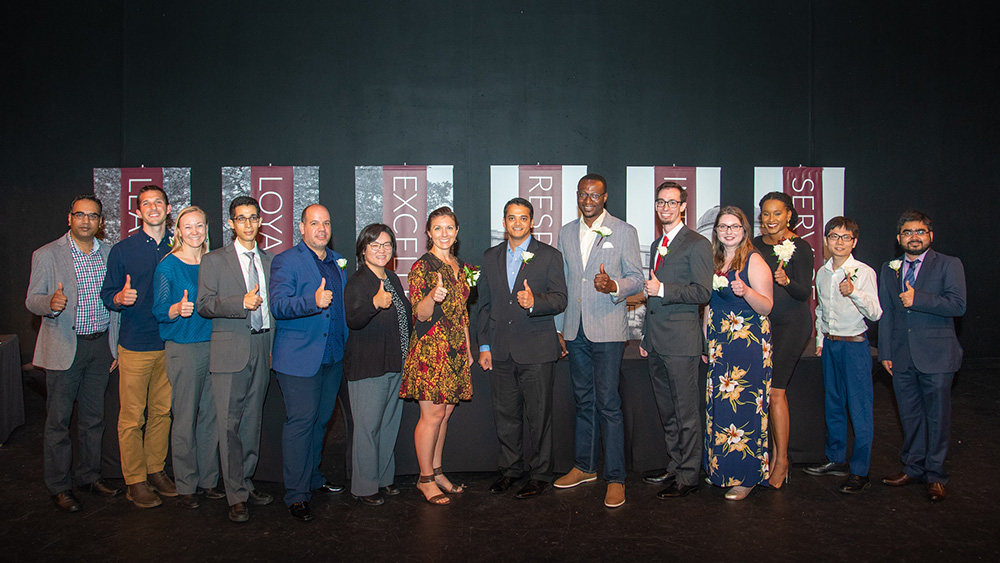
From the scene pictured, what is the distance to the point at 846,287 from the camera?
12.8 feet

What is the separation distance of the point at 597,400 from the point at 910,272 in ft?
7.44

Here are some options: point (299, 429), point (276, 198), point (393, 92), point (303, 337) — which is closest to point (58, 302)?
point (303, 337)

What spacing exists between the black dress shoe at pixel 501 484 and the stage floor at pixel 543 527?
0.15 ft

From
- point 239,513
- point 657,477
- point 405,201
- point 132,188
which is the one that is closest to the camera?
point 239,513

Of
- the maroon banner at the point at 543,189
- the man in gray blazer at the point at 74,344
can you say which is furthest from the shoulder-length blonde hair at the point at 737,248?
the man in gray blazer at the point at 74,344

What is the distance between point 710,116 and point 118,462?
22.9ft

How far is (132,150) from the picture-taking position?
704 centimetres

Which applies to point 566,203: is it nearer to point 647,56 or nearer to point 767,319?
point 647,56

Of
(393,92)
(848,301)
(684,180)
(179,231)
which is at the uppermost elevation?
(393,92)

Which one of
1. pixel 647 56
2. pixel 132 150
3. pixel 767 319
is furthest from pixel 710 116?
pixel 132 150

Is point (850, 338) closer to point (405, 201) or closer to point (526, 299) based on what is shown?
point (526, 299)

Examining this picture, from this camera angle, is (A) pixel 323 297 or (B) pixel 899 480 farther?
(B) pixel 899 480

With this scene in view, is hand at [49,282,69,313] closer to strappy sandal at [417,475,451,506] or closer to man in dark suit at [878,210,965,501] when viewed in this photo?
strappy sandal at [417,475,451,506]

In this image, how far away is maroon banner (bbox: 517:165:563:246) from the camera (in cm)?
714
